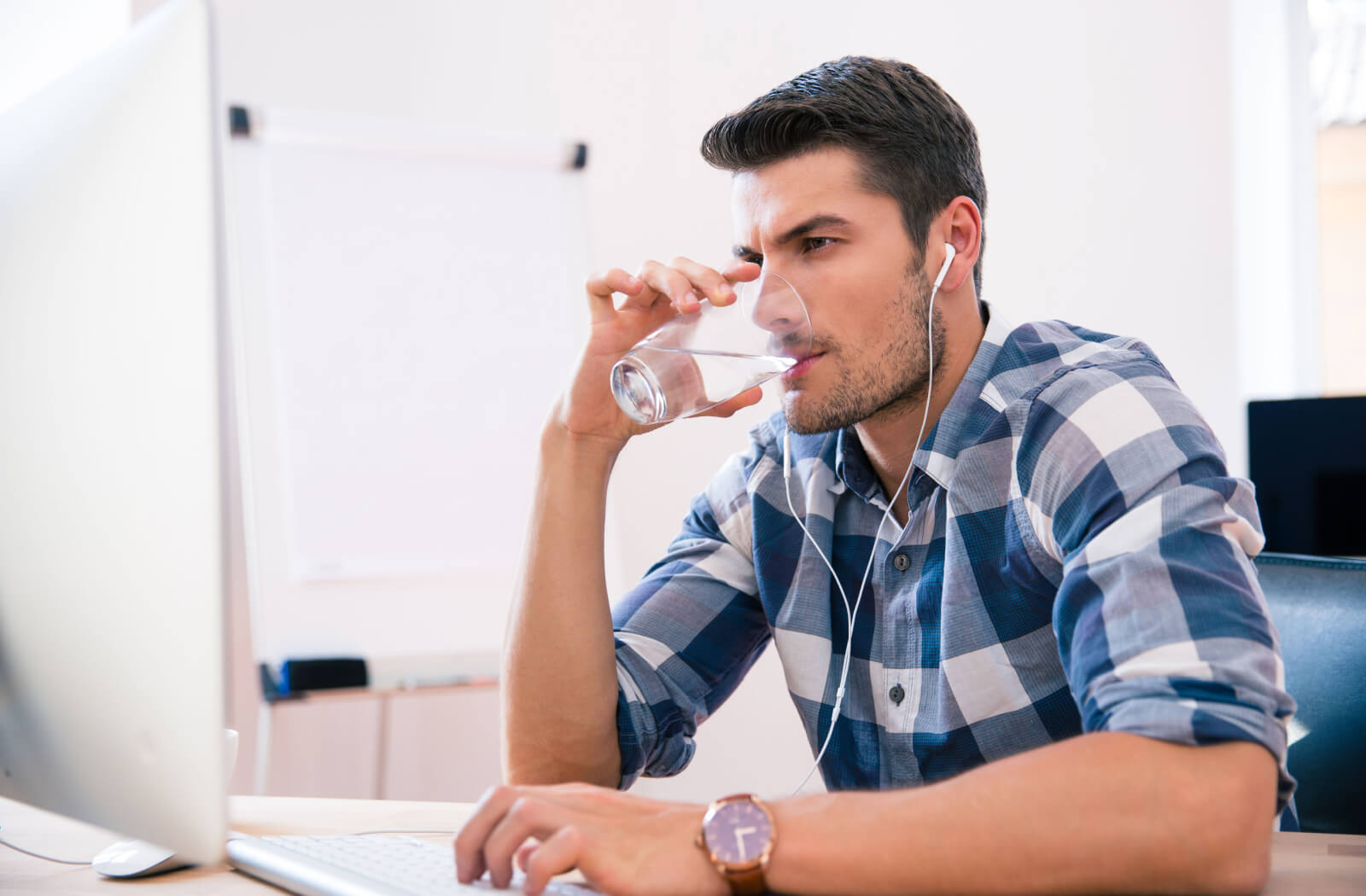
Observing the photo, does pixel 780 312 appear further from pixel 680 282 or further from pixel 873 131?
pixel 873 131

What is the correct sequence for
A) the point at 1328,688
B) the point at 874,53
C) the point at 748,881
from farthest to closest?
the point at 874,53 → the point at 1328,688 → the point at 748,881

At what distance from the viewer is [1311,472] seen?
163 cm

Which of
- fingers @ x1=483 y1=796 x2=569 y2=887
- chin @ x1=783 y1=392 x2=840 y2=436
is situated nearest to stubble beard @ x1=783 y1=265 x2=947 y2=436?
chin @ x1=783 y1=392 x2=840 y2=436

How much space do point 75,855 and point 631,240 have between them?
2.07m

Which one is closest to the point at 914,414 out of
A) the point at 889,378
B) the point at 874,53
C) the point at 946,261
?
the point at 889,378

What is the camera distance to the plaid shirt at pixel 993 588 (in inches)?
28.7

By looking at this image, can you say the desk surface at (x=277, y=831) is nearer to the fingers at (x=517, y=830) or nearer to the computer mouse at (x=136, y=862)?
the computer mouse at (x=136, y=862)

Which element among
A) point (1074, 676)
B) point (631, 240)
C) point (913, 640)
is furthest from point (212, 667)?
point (631, 240)

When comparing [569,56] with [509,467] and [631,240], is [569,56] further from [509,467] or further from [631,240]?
[509,467]

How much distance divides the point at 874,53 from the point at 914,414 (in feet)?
5.46

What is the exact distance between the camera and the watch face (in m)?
0.65

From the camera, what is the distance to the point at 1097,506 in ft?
2.82

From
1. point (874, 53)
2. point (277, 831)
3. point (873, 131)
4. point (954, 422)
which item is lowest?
point (277, 831)

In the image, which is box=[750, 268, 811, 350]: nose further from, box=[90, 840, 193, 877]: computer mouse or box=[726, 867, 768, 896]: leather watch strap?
box=[90, 840, 193, 877]: computer mouse
